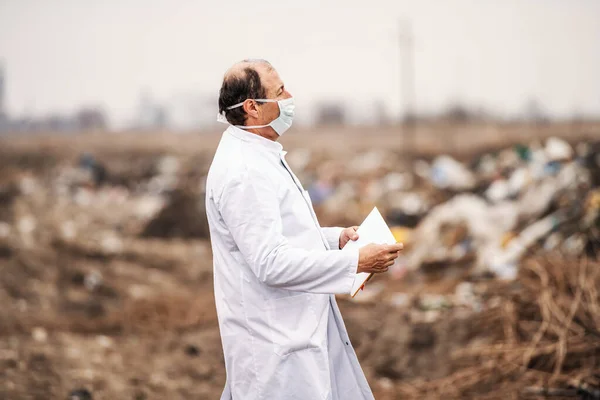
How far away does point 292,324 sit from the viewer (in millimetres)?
2338

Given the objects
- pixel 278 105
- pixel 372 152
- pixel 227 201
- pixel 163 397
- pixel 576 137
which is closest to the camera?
pixel 227 201

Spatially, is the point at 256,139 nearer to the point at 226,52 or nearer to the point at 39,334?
the point at 39,334

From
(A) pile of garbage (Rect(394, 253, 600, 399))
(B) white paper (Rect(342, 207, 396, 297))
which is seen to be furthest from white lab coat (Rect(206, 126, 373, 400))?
(A) pile of garbage (Rect(394, 253, 600, 399))

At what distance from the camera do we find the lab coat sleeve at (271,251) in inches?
87.3

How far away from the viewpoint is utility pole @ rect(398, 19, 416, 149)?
9953 mm

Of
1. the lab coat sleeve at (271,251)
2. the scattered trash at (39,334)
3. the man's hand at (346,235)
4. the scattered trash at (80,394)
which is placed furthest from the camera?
the scattered trash at (39,334)

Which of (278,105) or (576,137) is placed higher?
(278,105)

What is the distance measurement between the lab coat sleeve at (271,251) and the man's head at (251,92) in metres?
0.23

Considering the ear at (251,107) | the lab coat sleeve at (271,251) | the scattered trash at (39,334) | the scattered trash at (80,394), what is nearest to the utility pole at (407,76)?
the scattered trash at (39,334)

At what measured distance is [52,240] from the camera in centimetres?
877

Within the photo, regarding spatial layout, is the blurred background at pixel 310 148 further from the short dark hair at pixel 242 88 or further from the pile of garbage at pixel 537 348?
the short dark hair at pixel 242 88

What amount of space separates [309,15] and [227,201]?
8.35 m

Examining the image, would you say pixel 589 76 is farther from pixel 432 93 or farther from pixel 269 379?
pixel 269 379

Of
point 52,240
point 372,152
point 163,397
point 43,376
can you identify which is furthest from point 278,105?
point 372,152
